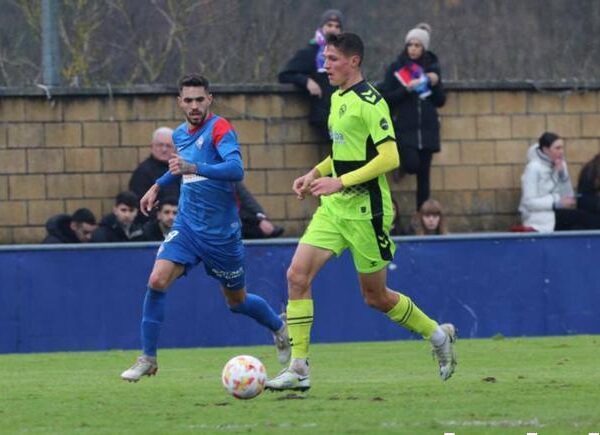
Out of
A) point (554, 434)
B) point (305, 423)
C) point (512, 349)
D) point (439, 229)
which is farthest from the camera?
point (439, 229)

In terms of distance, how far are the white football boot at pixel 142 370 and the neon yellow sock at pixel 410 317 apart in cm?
160

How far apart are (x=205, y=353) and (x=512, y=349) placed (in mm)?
2655

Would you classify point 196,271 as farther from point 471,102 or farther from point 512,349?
point 471,102

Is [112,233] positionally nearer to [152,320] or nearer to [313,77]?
[313,77]

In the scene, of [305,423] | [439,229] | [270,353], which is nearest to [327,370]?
[270,353]

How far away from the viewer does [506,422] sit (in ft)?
28.4

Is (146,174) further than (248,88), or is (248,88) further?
(248,88)

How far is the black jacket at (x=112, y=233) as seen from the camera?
55.9 feet

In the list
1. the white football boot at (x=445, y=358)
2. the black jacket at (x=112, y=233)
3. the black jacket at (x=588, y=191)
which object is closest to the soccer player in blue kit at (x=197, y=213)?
the white football boot at (x=445, y=358)

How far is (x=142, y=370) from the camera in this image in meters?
11.2

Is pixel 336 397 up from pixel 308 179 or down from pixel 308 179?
down

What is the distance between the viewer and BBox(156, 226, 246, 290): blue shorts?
11.5 metres

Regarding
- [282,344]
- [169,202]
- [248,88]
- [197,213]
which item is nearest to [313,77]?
[248,88]

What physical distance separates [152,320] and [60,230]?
20.5 ft
